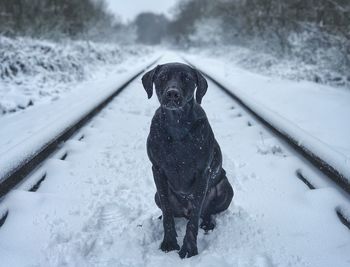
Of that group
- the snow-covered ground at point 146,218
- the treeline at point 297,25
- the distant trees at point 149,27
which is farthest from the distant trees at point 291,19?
the distant trees at point 149,27

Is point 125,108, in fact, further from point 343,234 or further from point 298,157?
point 343,234

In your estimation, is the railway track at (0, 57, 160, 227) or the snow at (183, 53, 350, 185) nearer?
the railway track at (0, 57, 160, 227)

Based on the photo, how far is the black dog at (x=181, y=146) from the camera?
2502 millimetres

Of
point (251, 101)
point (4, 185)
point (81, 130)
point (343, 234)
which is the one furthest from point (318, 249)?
point (251, 101)

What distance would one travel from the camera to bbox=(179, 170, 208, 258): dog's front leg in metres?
2.56

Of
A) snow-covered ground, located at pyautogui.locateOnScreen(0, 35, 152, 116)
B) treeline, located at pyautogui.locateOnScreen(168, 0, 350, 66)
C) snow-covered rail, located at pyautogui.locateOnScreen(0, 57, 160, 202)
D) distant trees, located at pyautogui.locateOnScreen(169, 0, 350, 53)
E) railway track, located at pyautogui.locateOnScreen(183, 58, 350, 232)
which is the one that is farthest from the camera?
distant trees, located at pyautogui.locateOnScreen(169, 0, 350, 53)

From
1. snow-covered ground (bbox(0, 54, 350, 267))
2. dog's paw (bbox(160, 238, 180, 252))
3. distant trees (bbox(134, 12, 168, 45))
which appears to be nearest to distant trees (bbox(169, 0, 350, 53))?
snow-covered ground (bbox(0, 54, 350, 267))

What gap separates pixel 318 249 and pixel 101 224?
1.61m

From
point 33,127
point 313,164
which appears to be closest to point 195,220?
point 313,164

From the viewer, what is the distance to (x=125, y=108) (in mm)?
7574

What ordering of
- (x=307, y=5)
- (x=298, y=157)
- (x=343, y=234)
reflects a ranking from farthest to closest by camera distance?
(x=307, y=5) < (x=298, y=157) < (x=343, y=234)

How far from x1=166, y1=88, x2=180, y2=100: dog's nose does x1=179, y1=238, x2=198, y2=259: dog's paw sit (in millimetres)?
994

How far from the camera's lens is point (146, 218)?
3025 mm

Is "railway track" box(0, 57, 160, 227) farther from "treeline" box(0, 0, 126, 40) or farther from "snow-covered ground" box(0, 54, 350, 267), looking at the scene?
"treeline" box(0, 0, 126, 40)
